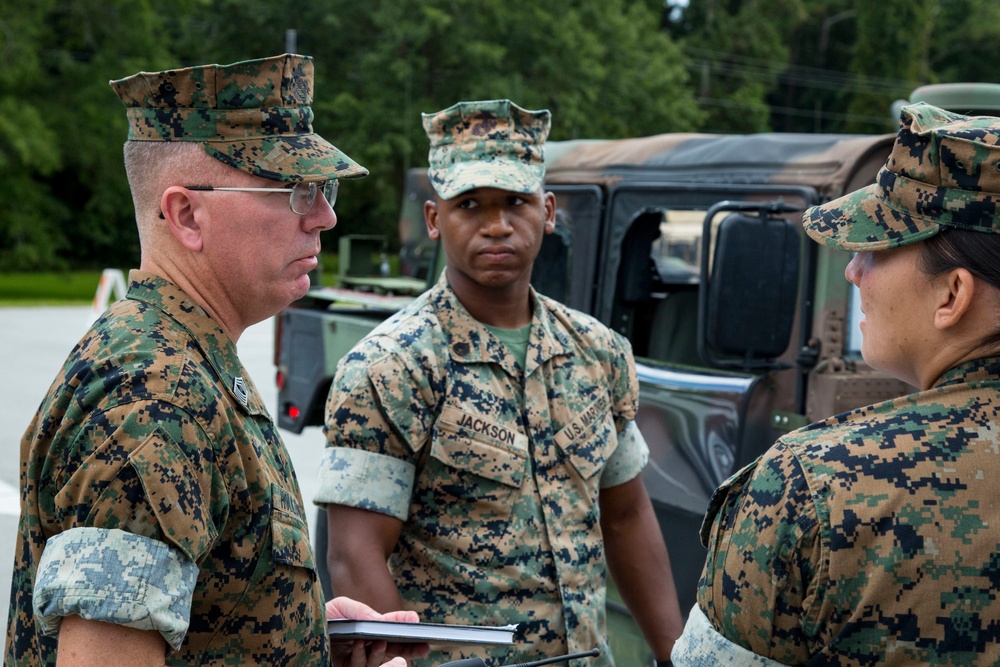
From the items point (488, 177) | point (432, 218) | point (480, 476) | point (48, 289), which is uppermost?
point (488, 177)

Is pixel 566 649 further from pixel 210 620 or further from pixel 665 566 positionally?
pixel 210 620

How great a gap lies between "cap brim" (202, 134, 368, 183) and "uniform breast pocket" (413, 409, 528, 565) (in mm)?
885

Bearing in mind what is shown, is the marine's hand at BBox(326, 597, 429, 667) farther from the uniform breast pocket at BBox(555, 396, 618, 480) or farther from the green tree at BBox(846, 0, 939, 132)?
the green tree at BBox(846, 0, 939, 132)

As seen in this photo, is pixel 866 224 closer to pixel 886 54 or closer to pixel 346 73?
pixel 346 73

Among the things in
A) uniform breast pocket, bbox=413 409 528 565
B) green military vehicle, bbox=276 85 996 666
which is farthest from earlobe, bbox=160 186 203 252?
green military vehicle, bbox=276 85 996 666

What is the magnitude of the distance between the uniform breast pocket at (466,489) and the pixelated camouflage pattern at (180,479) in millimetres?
794

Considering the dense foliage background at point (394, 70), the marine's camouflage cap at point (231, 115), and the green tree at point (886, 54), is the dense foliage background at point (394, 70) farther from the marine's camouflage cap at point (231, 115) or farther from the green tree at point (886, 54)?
the marine's camouflage cap at point (231, 115)

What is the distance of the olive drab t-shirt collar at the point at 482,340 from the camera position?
2.73 meters

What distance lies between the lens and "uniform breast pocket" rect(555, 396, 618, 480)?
8.92 ft

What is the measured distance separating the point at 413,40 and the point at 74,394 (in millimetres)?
28455

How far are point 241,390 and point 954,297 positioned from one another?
976 mm

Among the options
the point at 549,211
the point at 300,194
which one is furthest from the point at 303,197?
the point at 549,211

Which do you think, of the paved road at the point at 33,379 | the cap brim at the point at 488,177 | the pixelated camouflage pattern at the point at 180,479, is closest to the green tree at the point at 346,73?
the paved road at the point at 33,379

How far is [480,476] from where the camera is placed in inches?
103
